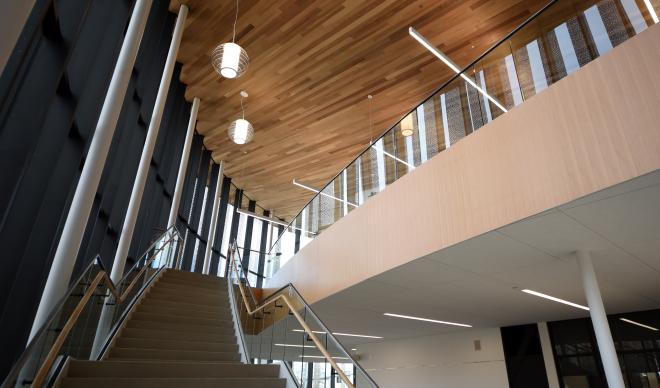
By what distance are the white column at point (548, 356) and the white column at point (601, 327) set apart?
5617 mm

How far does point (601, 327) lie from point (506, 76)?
2.69 m

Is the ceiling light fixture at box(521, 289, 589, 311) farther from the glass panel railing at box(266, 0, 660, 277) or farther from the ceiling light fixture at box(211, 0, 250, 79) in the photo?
the ceiling light fixture at box(211, 0, 250, 79)

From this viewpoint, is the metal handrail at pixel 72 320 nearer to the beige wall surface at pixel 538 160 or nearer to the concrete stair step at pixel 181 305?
the concrete stair step at pixel 181 305

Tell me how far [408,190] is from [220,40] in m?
5.19

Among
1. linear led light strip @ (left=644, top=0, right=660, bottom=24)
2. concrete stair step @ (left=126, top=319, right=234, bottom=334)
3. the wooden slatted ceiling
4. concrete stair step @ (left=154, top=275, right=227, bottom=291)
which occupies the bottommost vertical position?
concrete stair step @ (left=126, top=319, right=234, bottom=334)

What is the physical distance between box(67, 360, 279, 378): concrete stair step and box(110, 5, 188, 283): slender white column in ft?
10.1

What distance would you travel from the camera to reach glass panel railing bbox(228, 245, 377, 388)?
4.08m

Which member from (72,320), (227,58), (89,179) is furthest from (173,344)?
(227,58)

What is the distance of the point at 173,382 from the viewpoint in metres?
3.75

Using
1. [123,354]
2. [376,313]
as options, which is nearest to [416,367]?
[376,313]

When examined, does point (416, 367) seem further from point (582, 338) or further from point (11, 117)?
point (11, 117)

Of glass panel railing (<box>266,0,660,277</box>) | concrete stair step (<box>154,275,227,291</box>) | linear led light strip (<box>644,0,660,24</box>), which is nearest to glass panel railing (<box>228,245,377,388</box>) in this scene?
concrete stair step (<box>154,275,227,291</box>)

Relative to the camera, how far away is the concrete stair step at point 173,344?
199 inches

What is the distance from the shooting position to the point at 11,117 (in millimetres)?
3369
